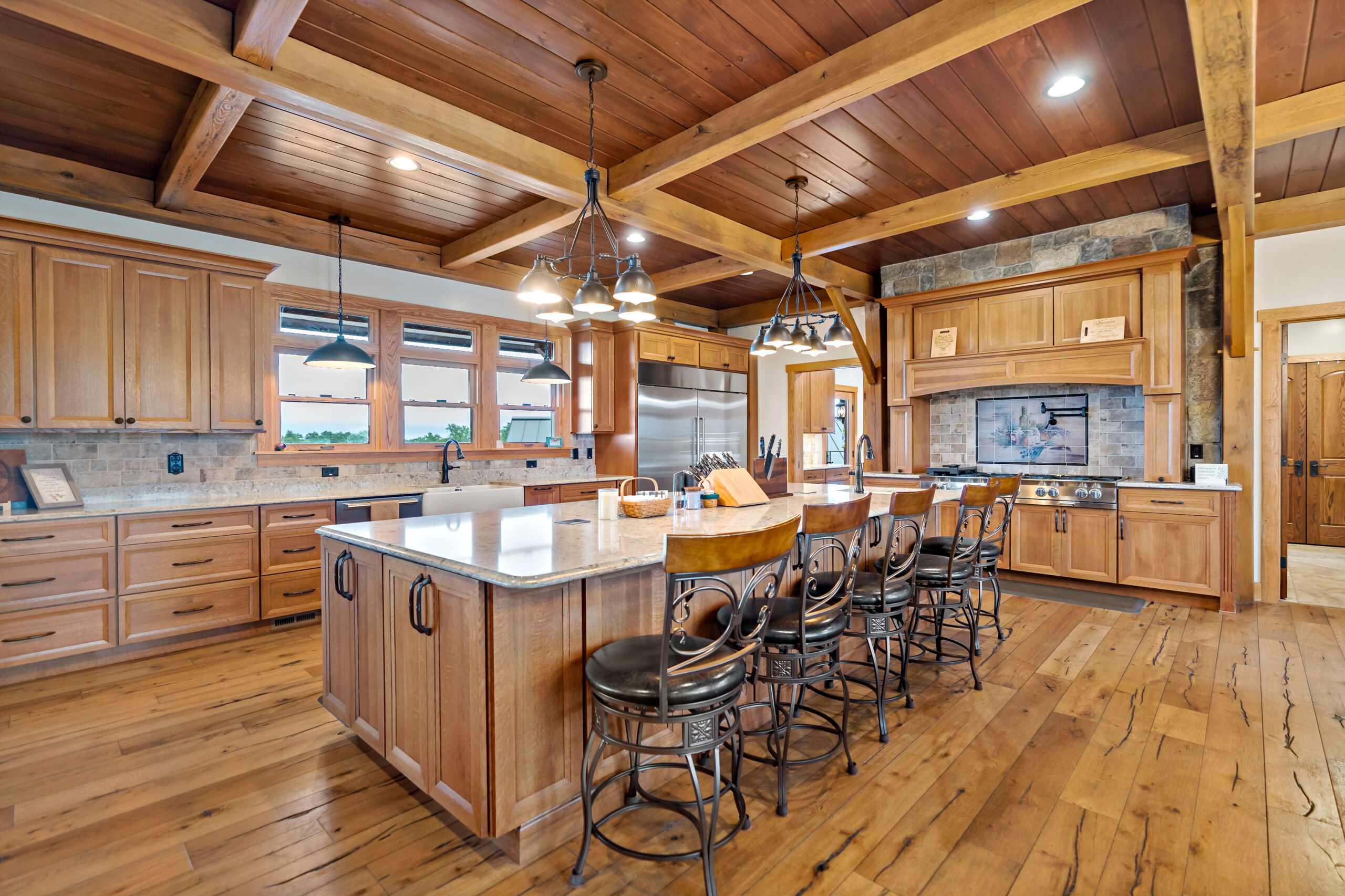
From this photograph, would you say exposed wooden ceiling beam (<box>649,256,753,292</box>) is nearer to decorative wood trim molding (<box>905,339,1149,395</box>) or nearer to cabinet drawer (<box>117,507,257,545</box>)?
decorative wood trim molding (<box>905,339,1149,395</box>)

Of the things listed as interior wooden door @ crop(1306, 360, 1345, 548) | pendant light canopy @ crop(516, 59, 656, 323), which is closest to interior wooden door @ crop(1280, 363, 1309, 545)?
interior wooden door @ crop(1306, 360, 1345, 548)

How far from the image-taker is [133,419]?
3650 mm

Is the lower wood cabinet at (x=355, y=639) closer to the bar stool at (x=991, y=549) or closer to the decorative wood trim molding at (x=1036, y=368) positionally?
the bar stool at (x=991, y=549)

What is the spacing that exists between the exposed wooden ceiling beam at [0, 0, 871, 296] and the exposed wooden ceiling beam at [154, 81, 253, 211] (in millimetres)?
280

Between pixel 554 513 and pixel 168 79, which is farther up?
pixel 168 79

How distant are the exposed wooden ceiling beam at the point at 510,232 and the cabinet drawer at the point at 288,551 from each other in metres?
2.36

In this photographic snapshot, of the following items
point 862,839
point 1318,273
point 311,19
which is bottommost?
point 862,839

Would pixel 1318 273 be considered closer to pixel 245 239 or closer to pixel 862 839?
pixel 862 839

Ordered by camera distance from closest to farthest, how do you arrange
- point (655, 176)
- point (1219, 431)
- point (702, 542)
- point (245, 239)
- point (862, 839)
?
point (702, 542), point (862, 839), point (655, 176), point (245, 239), point (1219, 431)

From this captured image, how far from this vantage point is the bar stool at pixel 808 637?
2066 mm

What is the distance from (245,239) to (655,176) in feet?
9.99

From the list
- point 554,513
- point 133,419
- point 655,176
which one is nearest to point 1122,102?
point 655,176

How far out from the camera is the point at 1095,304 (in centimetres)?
491

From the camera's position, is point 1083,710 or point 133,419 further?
point 133,419
